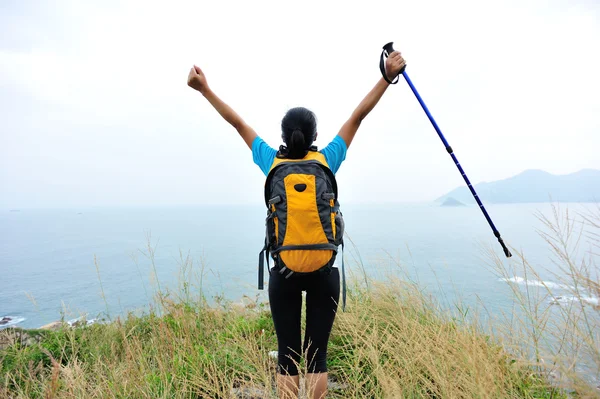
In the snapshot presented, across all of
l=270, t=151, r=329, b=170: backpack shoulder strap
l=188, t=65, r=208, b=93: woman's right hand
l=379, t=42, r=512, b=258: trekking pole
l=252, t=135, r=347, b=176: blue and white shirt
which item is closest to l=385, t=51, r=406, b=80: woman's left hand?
l=379, t=42, r=512, b=258: trekking pole

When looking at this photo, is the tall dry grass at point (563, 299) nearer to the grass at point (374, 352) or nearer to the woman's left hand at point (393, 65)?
the grass at point (374, 352)

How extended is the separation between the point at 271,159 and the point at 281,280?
86cm

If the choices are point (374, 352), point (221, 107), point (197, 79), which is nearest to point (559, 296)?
point (374, 352)

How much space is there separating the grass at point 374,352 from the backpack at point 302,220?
0.66m

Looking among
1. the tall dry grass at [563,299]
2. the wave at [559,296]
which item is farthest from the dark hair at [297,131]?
the wave at [559,296]

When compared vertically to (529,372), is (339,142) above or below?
above

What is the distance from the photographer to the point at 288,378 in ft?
6.89

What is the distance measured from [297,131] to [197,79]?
105 centimetres

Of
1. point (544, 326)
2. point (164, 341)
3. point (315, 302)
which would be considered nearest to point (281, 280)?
point (315, 302)

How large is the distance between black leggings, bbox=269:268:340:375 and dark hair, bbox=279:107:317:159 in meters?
0.80

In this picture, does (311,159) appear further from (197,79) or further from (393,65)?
(197,79)

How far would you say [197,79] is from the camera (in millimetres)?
2504

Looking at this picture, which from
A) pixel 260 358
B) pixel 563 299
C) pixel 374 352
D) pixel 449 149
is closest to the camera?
pixel 374 352

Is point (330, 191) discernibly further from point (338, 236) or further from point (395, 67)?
point (395, 67)
